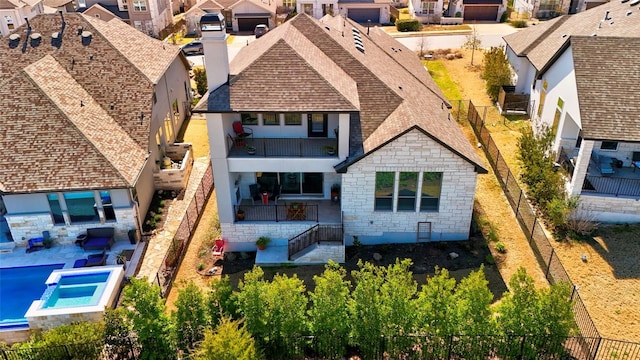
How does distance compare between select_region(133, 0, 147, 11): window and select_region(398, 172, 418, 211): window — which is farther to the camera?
select_region(133, 0, 147, 11): window

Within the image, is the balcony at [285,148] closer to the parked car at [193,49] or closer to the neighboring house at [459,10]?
the parked car at [193,49]

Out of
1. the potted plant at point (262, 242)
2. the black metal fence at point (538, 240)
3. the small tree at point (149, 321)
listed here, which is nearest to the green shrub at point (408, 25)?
the black metal fence at point (538, 240)

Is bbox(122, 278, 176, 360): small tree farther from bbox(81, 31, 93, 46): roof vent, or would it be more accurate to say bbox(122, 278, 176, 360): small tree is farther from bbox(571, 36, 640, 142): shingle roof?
bbox(81, 31, 93, 46): roof vent

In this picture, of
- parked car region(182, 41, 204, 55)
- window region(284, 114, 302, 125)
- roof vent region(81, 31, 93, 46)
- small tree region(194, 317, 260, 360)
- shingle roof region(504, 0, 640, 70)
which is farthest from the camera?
parked car region(182, 41, 204, 55)

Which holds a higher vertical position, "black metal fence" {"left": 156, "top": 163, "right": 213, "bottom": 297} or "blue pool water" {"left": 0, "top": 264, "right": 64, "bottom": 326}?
"black metal fence" {"left": 156, "top": 163, "right": 213, "bottom": 297}

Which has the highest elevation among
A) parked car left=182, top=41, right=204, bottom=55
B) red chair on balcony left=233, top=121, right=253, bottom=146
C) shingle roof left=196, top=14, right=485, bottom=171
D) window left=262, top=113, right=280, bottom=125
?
shingle roof left=196, top=14, right=485, bottom=171

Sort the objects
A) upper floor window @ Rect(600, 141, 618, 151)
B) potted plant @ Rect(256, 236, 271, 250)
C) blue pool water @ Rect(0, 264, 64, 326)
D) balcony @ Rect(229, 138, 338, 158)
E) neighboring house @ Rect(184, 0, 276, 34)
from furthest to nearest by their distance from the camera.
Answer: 1. neighboring house @ Rect(184, 0, 276, 34)
2. upper floor window @ Rect(600, 141, 618, 151)
3. potted plant @ Rect(256, 236, 271, 250)
4. balcony @ Rect(229, 138, 338, 158)
5. blue pool water @ Rect(0, 264, 64, 326)

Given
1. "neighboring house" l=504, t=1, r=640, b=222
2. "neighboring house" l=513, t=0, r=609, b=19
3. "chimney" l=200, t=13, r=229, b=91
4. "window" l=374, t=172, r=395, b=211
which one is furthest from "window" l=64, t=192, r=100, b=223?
"neighboring house" l=513, t=0, r=609, b=19

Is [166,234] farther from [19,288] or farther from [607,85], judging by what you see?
[607,85]
